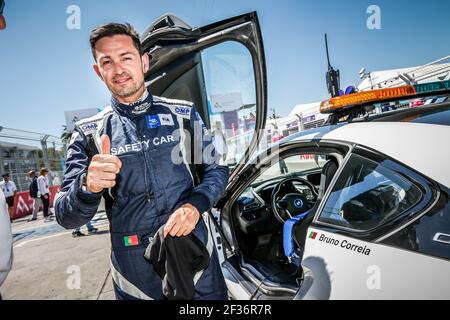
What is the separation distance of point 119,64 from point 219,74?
1.19 m

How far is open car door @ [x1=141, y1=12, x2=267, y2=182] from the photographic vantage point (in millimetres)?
1821

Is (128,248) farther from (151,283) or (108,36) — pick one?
(108,36)

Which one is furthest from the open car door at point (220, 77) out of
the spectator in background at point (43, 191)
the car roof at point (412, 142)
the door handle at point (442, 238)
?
the spectator in background at point (43, 191)

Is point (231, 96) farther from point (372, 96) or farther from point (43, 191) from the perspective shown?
point (43, 191)

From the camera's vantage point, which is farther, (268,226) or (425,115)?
(268,226)

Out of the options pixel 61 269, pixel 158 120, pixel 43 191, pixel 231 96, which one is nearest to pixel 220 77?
pixel 231 96

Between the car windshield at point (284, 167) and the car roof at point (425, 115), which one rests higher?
the car roof at point (425, 115)

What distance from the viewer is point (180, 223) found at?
104 centimetres

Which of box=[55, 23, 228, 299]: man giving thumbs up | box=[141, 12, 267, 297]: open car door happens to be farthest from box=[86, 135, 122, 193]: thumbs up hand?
box=[141, 12, 267, 297]: open car door

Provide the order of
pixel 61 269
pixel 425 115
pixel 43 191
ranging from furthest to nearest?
pixel 43 191
pixel 61 269
pixel 425 115

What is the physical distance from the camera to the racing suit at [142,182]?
1.26 metres

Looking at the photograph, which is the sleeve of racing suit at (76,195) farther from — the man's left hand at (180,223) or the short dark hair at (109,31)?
the short dark hair at (109,31)

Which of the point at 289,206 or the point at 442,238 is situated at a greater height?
the point at 442,238

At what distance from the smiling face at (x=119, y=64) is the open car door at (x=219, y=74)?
0.51 metres
